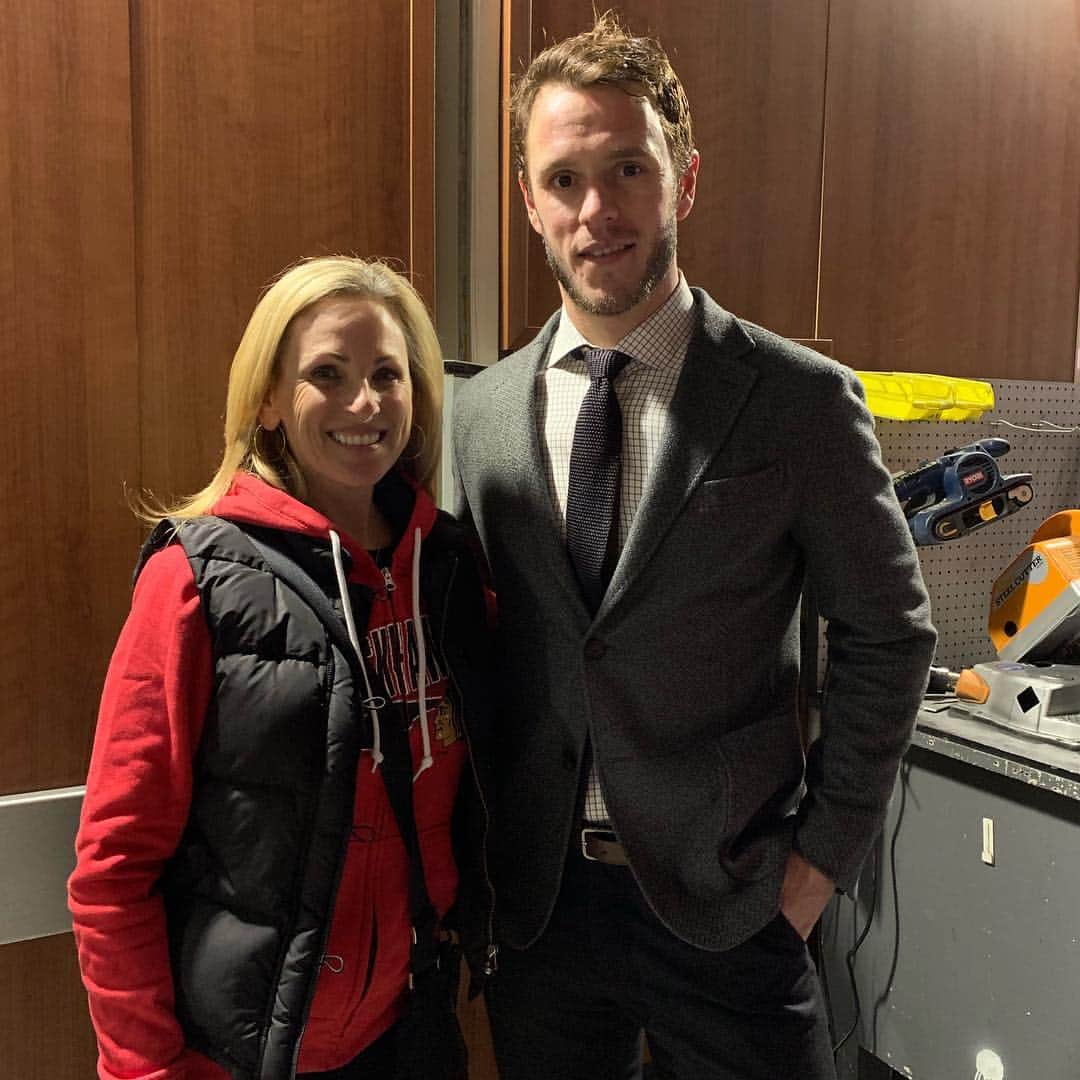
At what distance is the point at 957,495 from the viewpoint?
69.2 inches

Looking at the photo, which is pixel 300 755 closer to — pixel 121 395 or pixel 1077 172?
pixel 121 395

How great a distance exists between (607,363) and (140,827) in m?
0.74

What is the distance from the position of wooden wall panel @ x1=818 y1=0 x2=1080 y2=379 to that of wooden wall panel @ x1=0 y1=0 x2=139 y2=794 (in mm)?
1289

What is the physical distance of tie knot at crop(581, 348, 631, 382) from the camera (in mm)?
1178

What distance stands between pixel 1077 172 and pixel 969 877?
1.62 meters

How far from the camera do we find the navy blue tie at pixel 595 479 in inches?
44.9

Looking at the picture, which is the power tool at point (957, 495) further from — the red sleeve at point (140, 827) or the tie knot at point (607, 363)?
the red sleeve at point (140, 827)

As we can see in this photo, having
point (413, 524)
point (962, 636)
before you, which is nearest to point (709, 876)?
point (413, 524)

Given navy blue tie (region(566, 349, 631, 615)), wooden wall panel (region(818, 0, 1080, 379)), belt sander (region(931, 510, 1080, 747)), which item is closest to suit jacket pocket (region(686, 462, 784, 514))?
navy blue tie (region(566, 349, 631, 615))

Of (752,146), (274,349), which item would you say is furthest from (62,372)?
(752,146)

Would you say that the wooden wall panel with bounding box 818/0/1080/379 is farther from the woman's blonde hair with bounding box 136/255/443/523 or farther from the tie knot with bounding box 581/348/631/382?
the woman's blonde hair with bounding box 136/255/443/523

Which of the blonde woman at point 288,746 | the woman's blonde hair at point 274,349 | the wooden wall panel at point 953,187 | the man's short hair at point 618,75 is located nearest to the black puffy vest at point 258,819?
the blonde woman at point 288,746

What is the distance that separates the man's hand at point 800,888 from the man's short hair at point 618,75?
887 mm

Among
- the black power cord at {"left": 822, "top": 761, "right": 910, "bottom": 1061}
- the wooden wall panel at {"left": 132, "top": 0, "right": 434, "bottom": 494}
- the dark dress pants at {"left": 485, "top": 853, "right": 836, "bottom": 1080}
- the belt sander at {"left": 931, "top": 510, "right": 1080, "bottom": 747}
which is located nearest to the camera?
the dark dress pants at {"left": 485, "top": 853, "right": 836, "bottom": 1080}
